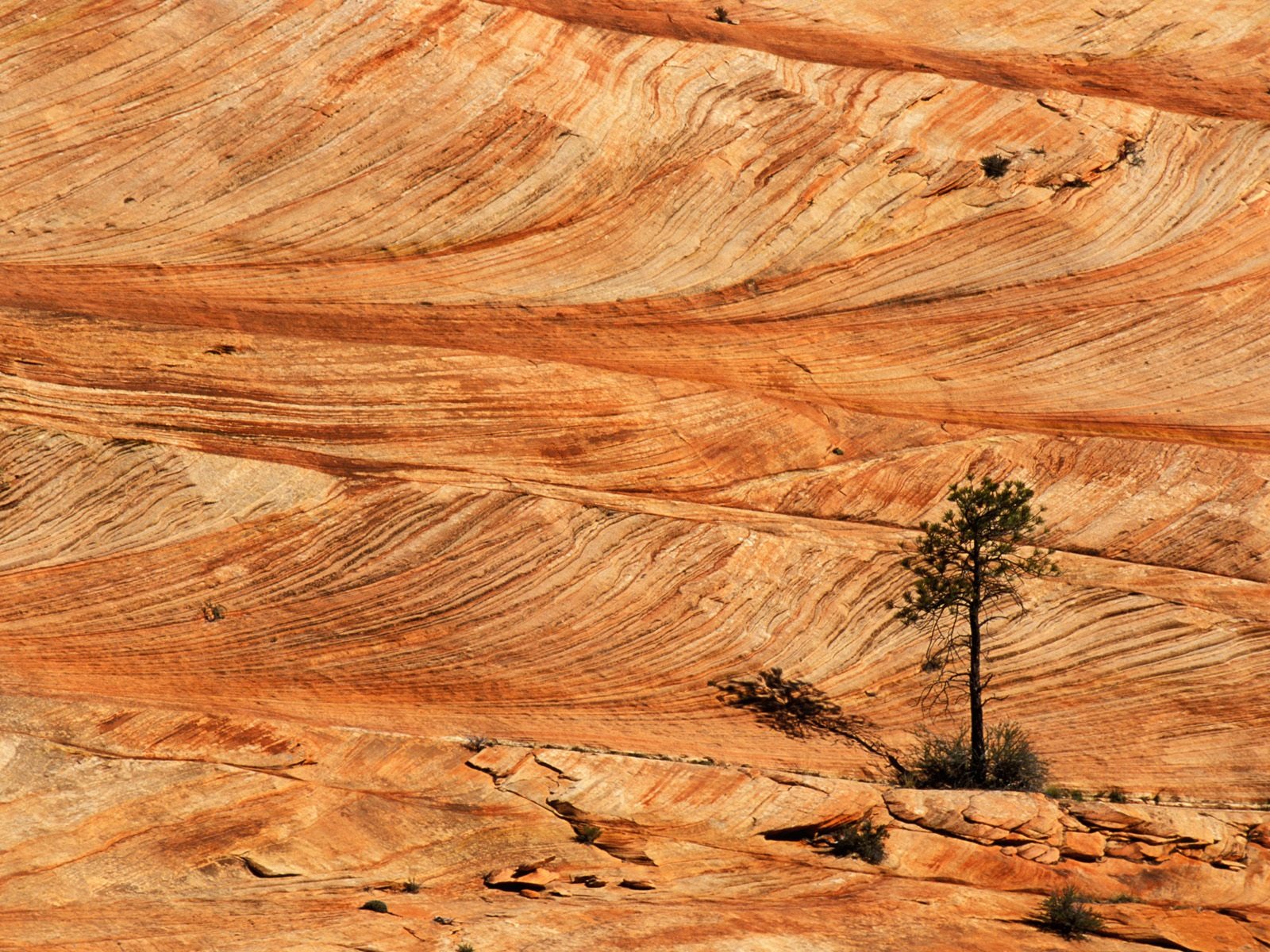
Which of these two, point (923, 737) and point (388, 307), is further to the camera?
point (388, 307)

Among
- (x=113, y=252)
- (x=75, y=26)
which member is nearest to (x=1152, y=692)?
(x=113, y=252)

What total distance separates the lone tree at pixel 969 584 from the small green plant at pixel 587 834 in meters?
7.22

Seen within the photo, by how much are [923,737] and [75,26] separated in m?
21.5

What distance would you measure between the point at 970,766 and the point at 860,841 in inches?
160

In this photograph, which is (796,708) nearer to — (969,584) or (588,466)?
(969,584)

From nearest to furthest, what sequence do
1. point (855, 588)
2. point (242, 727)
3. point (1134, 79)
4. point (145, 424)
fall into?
point (242, 727) < point (145, 424) < point (855, 588) < point (1134, 79)

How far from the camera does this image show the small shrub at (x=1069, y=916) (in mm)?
19516

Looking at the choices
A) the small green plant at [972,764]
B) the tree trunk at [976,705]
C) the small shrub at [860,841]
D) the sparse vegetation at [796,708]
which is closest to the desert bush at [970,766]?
the small green plant at [972,764]

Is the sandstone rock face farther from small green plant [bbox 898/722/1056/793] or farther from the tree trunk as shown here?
the tree trunk

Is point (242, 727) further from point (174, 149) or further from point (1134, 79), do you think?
point (1134, 79)

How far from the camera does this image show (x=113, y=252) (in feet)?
88.8

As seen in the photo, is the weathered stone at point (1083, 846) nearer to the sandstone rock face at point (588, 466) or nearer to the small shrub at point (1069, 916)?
the sandstone rock face at point (588, 466)

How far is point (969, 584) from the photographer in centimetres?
2516

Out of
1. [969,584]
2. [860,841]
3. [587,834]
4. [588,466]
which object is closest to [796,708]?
[969,584]
